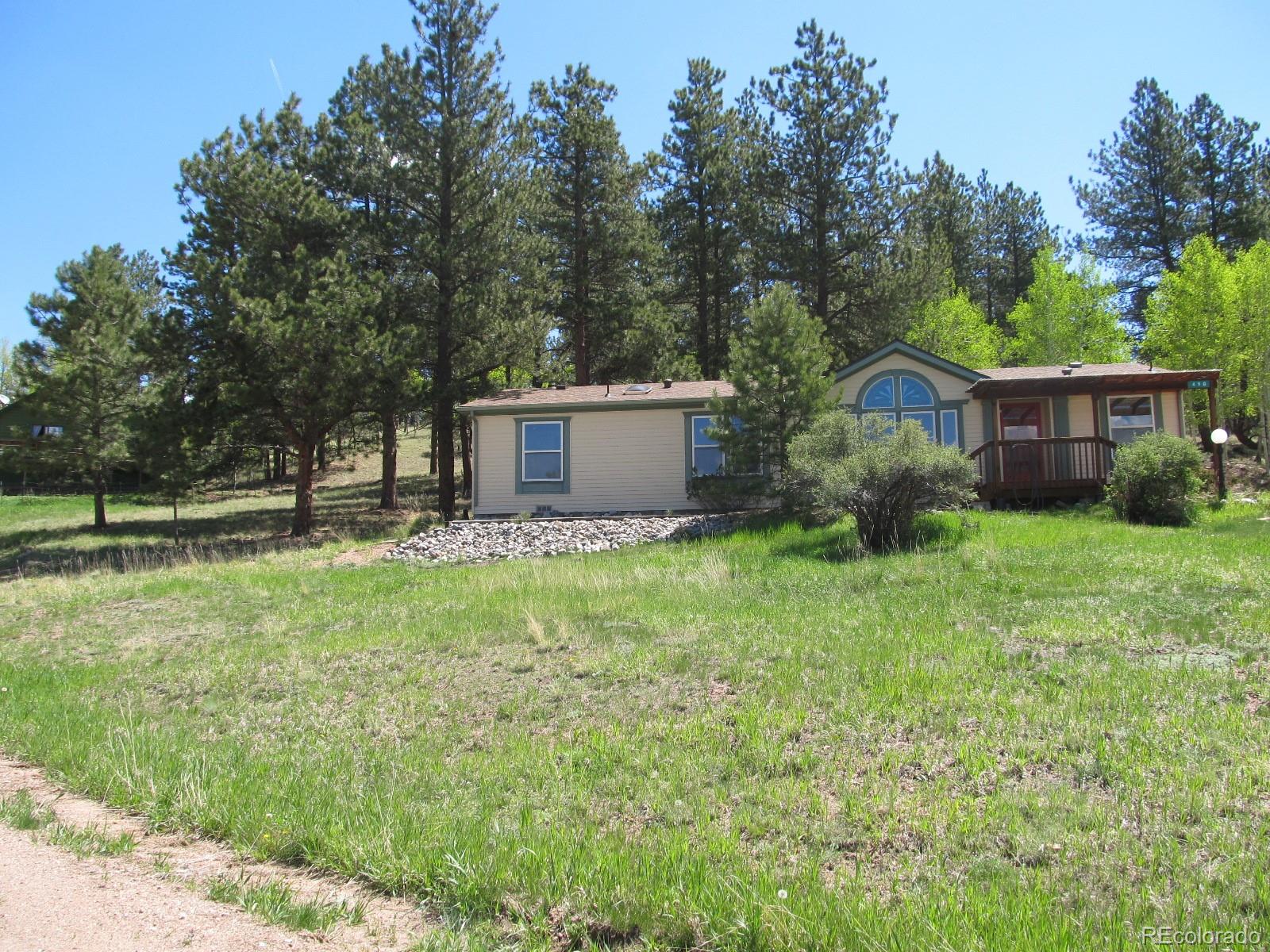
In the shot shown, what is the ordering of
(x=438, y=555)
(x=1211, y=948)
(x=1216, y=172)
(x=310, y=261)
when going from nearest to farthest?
(x=1211, y=948) → (x=438, y=555) → (x=310, y=261) → (x=1216, y=172)

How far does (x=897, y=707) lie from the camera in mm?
5344

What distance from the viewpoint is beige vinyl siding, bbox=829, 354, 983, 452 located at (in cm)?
1886

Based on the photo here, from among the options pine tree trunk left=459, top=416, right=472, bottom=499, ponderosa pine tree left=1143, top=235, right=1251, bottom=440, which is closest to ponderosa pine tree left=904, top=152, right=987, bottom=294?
ponderosa pine tree left=1143, top=235, right=1251, bottom=440

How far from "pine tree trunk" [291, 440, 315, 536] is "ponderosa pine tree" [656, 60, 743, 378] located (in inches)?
560

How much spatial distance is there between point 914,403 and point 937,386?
2.19ft

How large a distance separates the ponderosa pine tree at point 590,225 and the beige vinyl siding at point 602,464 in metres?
7.59

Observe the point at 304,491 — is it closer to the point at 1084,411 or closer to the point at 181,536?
the point at 181,536

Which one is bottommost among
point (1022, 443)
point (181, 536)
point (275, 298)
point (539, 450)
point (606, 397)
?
point (181, 536)

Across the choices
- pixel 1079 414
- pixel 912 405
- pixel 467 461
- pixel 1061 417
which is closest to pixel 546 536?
pixel 912 405

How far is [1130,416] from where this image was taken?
62.1ft

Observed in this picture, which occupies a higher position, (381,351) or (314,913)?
(381,351)

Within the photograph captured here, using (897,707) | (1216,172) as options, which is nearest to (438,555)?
(897,707)

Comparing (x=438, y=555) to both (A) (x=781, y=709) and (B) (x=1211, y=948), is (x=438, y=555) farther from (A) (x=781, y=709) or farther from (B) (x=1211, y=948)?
(B) (x=1211, y=948)

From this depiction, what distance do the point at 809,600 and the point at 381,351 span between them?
591 inches
